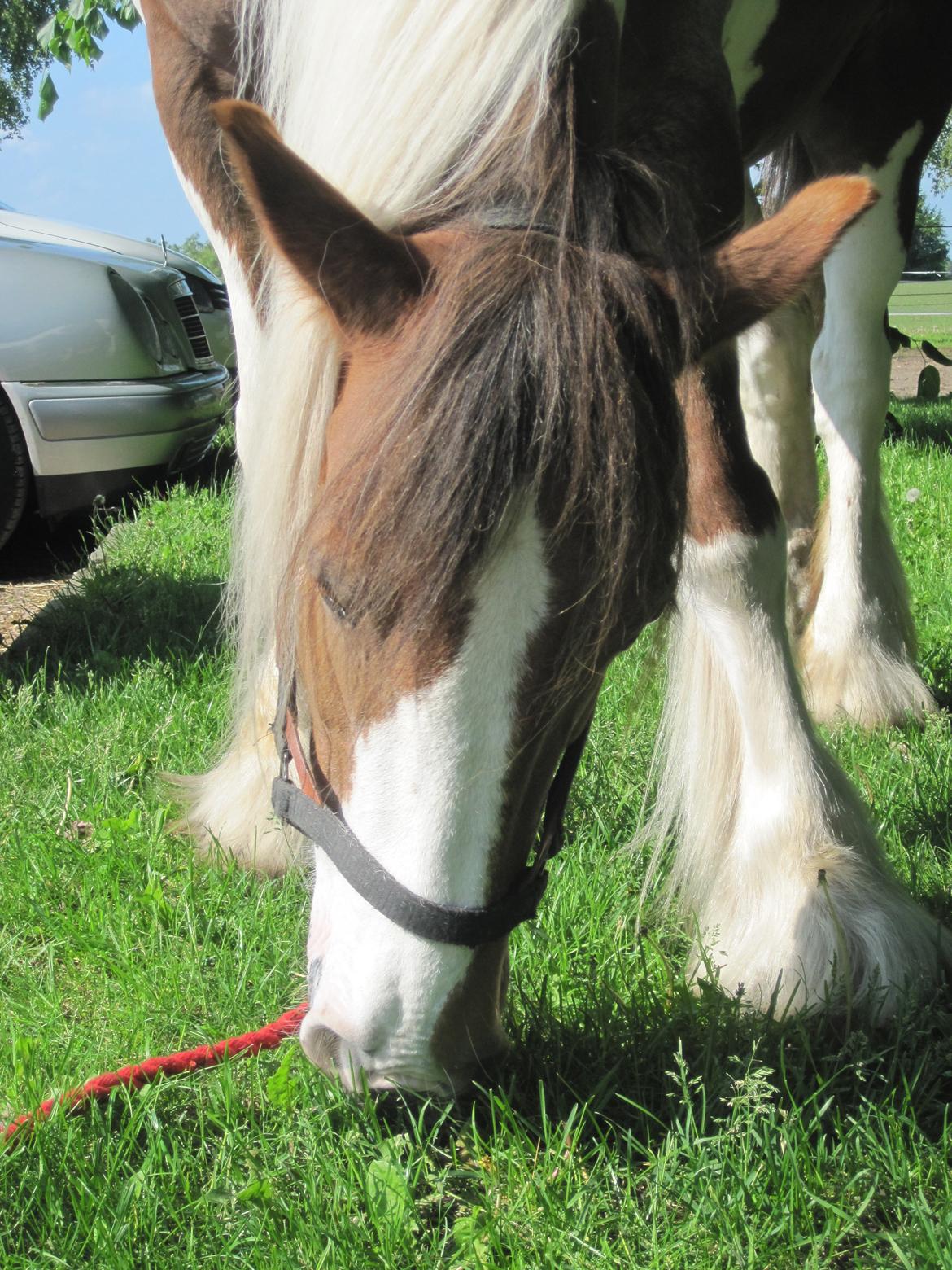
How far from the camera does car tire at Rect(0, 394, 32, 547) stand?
14.7 ft

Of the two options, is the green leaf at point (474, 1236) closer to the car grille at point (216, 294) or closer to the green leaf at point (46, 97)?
the green leaf at point (46, 97)

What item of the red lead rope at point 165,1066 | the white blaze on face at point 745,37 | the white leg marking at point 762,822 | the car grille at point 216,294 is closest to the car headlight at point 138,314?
the car grille at point 216,294

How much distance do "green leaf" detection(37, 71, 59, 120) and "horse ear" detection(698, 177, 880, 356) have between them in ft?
16.4

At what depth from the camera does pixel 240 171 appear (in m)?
1.29

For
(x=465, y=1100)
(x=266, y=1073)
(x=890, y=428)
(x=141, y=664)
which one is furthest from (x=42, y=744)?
(x=890, y=428)

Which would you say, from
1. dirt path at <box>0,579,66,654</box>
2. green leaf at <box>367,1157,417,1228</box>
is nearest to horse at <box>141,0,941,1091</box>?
green leaf at <box>367,1157,417,1228</box>

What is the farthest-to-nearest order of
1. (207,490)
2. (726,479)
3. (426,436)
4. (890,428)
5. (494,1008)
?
(890,428)
(207,490)
(726,479)
(494,1008)
(426,436)

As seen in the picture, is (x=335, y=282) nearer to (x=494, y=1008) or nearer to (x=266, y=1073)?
(x=494, y=1008)

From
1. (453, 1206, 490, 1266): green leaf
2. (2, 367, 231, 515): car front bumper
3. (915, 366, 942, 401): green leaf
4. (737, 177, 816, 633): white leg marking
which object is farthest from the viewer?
(915, 366, 942, 401): green leaf

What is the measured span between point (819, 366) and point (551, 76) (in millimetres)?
2078

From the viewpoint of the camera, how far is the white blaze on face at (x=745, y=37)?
222 cm

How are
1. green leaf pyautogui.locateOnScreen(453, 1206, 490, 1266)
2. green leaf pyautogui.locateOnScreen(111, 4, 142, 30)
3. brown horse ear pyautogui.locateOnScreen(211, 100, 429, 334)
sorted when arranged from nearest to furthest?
brown horse ear pyautogui.locateOnScreen(211, 100, 429, 334)
green leaf pyautogui.locateOnScreen(453, 1206, 490, 1266)
green leaf pyautogui.locateOnScreen(111, 4, 142, 30)

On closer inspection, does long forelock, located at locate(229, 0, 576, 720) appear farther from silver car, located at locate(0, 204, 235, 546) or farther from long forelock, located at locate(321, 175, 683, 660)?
silver car, located at locate(0, 204, 235, 546)

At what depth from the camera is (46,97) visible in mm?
5473
